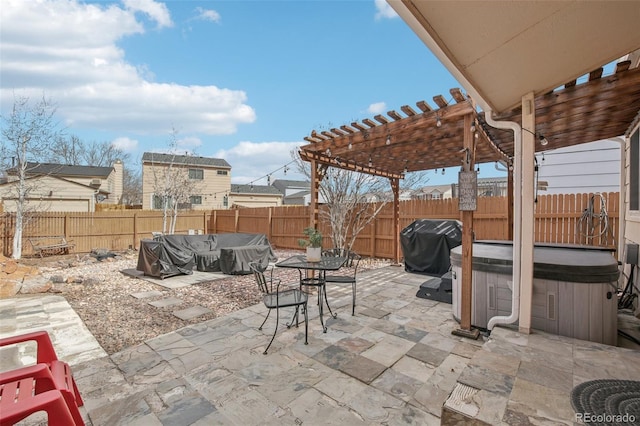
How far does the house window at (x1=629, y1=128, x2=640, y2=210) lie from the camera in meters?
3.42

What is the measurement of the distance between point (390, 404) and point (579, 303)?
1.93 m

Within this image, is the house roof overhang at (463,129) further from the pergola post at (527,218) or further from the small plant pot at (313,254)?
the small plant pot at (313,254)

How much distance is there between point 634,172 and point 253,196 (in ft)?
68.7

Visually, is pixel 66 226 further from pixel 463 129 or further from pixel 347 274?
pixel 463 129

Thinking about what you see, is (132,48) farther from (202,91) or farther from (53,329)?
(202,91)

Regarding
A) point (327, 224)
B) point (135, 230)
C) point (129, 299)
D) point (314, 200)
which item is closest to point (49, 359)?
point (129, 299)

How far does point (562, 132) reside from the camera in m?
4.16

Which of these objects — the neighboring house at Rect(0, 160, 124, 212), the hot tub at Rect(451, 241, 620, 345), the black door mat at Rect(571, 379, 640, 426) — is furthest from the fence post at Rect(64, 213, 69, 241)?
the black door mat at Rect(571, 379, 640, 426)

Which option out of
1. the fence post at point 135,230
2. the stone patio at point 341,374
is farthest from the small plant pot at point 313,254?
the fence post at point 135,230

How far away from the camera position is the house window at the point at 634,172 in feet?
11.2

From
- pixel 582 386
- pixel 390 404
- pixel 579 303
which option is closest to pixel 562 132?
pixel 579 303

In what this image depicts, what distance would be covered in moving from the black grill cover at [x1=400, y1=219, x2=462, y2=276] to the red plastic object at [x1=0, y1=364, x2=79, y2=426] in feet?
20.1

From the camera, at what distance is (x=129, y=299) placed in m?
4.84

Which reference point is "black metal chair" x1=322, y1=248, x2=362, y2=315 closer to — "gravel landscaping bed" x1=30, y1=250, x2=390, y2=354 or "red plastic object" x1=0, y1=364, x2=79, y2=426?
"gravel landscaping bed" x1=30, y1=250, x2=390, y2=354
